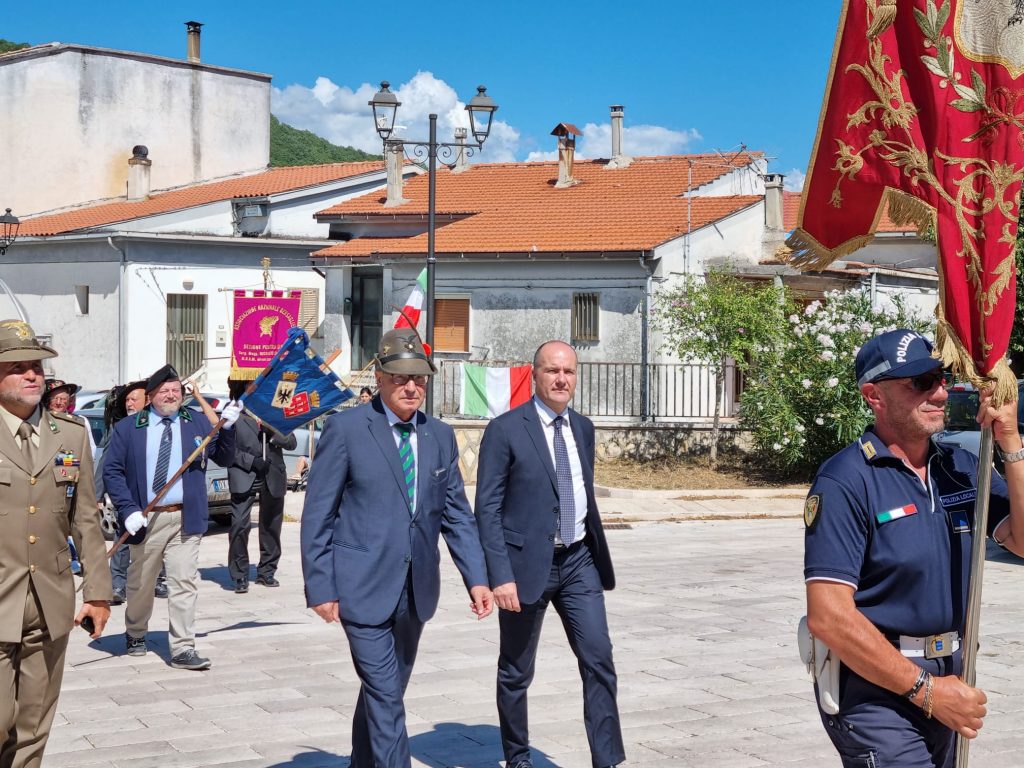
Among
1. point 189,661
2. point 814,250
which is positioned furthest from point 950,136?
point 189,661

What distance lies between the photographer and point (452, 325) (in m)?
30.5

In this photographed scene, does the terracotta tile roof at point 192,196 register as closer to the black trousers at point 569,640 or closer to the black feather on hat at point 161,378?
the black feather on hat at point 161,378

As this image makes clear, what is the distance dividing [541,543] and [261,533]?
7.13 m

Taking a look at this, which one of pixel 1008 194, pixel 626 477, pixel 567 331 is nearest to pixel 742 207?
pixel 567 331

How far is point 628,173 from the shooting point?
34.7 metres

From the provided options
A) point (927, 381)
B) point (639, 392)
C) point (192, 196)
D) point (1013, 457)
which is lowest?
point (639, 392)

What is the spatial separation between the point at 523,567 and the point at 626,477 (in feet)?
57.1

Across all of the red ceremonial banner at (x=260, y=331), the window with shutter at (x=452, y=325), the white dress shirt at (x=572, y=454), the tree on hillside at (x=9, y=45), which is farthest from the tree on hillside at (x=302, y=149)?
the white dress shirt at (x=572, y=454)

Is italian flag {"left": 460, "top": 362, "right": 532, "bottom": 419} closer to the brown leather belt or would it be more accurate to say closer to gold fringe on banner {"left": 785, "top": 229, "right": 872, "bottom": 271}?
the brown leather belt

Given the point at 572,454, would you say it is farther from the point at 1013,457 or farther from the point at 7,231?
the point at 7,231

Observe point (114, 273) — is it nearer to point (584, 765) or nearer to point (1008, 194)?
point (584, 765)

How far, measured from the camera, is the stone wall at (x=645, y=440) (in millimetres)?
24406

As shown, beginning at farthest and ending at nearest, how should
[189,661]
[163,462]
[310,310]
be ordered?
[310,310], [163,462], [189,661]

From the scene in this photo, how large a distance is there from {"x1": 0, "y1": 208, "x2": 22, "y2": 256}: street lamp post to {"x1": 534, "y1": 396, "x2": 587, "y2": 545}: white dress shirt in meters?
28.5
